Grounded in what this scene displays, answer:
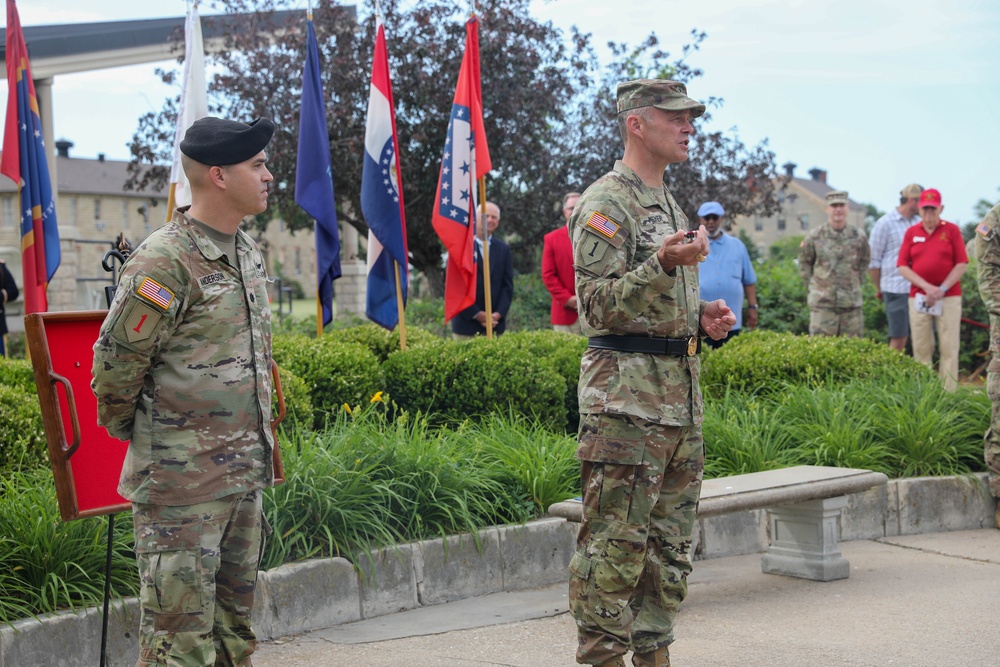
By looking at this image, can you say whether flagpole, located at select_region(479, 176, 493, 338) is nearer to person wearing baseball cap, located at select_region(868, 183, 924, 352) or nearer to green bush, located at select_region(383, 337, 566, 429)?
green bush, located at select_region(383, 337, 566, 429)

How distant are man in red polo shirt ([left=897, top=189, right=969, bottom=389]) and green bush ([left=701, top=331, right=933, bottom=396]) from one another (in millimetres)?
2482

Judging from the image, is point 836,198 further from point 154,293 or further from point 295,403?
point 154,293

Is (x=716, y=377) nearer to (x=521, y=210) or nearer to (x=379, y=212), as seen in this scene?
(x=379, y=212)

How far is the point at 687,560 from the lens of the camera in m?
4.15

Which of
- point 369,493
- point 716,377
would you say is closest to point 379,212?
point 716,377

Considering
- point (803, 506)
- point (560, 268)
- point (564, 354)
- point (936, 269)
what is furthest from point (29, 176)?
point (936, 269)

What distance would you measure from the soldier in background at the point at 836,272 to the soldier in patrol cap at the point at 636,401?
750cm

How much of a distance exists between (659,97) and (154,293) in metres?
1.95

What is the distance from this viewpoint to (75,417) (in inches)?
142

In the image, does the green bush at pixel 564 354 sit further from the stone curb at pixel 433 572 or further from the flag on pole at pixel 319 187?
the stone curb at pixel 433 572

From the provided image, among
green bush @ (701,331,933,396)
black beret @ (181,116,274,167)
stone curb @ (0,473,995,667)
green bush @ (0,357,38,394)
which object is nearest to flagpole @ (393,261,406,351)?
green bush @ (701,331,933,396)

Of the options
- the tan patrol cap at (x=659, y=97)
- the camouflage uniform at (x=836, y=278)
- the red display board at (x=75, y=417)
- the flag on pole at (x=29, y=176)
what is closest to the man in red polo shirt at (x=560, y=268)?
the camouflage uniform at (x=836, y=278)

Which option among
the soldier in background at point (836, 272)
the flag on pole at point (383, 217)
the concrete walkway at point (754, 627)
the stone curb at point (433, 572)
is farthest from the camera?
the soldier in background at point (836, 272)

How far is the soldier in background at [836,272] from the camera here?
36.5ft
